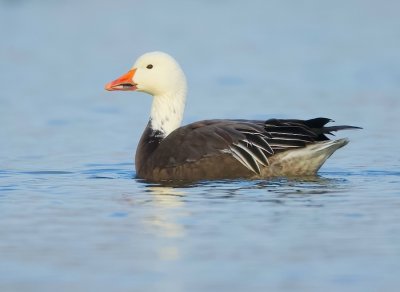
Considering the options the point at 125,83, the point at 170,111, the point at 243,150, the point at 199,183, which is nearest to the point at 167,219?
the point at 199,183

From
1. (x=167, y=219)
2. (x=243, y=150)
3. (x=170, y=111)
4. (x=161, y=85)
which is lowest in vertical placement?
(x=167, y=219)

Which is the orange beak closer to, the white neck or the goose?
the white neck

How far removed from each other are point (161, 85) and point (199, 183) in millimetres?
1692

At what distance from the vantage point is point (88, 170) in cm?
1277

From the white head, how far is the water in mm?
667

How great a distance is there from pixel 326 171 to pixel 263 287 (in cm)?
537

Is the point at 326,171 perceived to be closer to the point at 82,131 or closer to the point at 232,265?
the point at 82,131

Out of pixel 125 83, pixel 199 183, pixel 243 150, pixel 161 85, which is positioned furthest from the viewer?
pixel 125 83

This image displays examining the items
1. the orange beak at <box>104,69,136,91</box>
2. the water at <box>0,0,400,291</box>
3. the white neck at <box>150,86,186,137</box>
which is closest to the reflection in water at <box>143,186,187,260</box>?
the water at <box>0,0,400,291</box>

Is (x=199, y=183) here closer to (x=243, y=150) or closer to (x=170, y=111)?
(x=243, y=150)

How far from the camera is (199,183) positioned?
1174cm

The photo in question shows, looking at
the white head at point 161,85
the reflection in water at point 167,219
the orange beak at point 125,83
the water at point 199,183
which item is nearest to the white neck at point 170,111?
A: the white head at point 161,85

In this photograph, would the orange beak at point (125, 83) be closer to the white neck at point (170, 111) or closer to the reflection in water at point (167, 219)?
the white neck at point (170, 111)

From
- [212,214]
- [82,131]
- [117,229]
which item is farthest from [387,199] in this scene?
[82,131]
